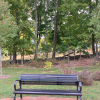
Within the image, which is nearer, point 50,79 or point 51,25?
point 50,79

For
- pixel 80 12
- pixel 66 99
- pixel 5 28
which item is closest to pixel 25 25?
pixel 5 28

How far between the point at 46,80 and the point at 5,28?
17.4ft

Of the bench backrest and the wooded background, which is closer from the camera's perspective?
the bench backrest

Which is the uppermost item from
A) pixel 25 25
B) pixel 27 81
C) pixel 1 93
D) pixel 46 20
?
pixel 46 20

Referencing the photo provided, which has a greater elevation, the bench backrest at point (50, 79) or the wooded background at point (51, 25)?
the wooded background at point (51, 25)

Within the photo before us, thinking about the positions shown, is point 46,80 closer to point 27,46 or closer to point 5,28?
point 5,28

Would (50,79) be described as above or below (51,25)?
below

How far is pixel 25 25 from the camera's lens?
Answer: 15586 mm

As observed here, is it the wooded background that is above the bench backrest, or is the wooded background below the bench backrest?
above

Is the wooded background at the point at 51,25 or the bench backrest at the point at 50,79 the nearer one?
the bench backrest at the point at 50,79

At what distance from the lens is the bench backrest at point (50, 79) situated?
14.9 feet

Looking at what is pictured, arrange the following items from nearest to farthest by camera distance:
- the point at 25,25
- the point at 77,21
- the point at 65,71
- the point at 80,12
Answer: the point at 65,71 < the point at 25,25 < the point at 77,21 < the point at 80,12

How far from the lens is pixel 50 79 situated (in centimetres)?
461

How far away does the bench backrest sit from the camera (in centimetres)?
453
